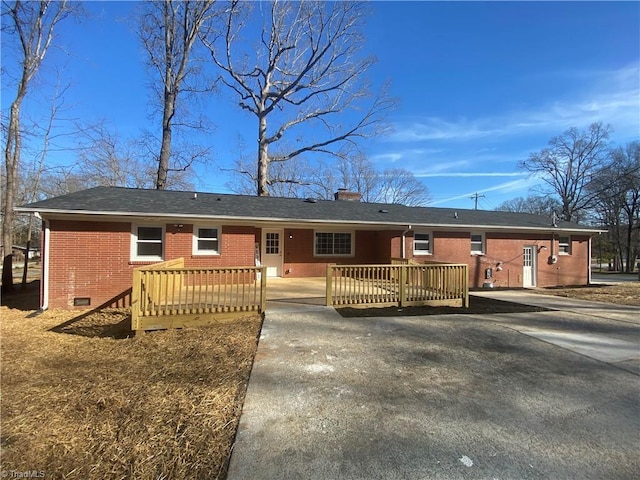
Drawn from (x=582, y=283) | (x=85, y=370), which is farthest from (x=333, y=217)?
(x=582, y=283)

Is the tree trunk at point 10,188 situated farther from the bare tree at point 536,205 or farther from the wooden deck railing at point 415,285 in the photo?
the bare tree at point 536,205

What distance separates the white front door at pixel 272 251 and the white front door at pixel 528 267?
1175cm

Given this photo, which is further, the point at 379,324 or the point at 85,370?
the point at 379,324

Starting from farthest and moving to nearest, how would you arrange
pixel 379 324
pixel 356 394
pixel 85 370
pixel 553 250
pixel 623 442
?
1. pixel 553 250
2. pixel 379 324
3. pixel 85 370
4. pixel 356 394
5. pixel 623 442

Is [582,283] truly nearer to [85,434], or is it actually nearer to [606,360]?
[606,360]

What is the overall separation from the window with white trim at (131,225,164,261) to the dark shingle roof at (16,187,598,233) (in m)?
0.64

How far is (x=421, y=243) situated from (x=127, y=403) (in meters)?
13.1

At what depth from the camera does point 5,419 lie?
3334 mm

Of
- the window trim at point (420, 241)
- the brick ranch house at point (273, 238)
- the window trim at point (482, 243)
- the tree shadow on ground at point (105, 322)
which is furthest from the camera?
the window trim at point (482, 243)

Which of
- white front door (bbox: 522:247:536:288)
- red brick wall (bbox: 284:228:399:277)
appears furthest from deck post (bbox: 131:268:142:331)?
white front door (bbox: 522:247:536:288)

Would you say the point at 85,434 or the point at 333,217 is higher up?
the point at 333,217

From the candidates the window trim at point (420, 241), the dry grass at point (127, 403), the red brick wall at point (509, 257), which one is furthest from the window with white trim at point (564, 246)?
the dry grass at point (127, 403)

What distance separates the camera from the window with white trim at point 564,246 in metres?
17.4

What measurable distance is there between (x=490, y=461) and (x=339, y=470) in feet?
3.79
